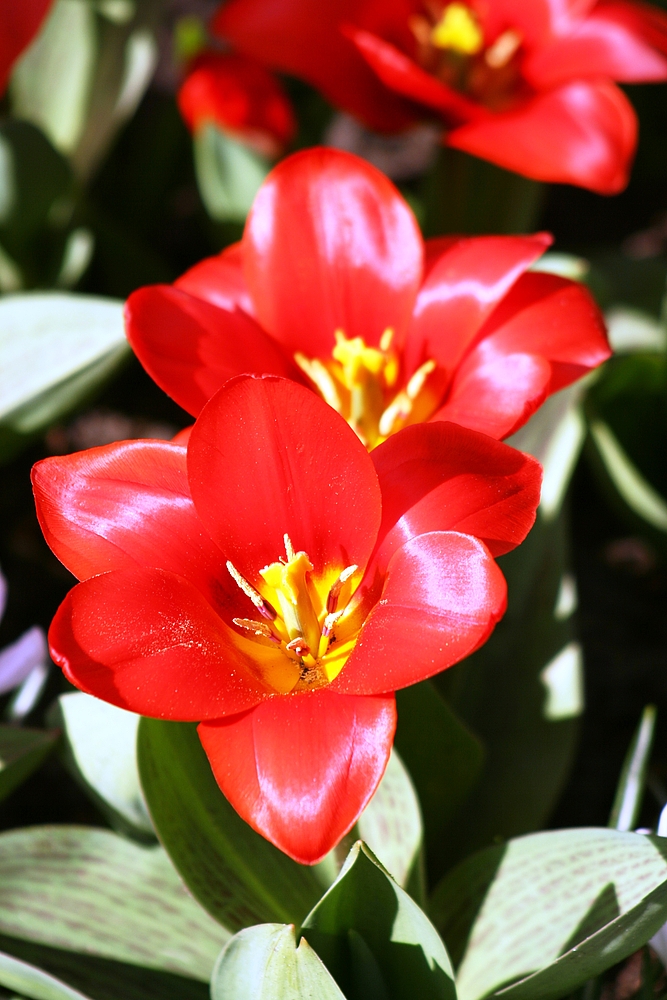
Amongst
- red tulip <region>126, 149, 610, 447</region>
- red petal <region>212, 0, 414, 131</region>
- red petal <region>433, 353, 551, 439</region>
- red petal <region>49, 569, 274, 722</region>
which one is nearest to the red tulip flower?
red petal <region>212, 0, 414, 131</region>

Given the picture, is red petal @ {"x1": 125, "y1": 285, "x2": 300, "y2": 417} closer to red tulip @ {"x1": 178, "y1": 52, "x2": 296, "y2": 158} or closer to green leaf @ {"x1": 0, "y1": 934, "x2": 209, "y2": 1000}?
green leaf @ {"x1": 0, "y1": 934, "x2": 209, "y2": 1000}

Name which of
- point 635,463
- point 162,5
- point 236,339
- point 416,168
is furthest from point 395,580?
point 416,168

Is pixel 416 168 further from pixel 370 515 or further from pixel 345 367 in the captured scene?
pixel 370 515

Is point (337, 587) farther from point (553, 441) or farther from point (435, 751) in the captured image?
point (553, 441)

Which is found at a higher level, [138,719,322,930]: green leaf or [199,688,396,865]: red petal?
[199,688,396,865]: red petal

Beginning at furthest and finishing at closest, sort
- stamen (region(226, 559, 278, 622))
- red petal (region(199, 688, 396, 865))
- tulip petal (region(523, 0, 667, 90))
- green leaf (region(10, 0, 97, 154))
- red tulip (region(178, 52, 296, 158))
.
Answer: green leaf (region(10, 0, 97, 154)) → red tulip (region(178, 52, 296, 158)) → tulip petal (region(523, 0, 667, 90)) → stamen (region(226, 559, 278, 622)) → red petal (region(199, 688, 396, 865))

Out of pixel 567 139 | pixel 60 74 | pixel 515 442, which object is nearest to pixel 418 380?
pixel 515 442
